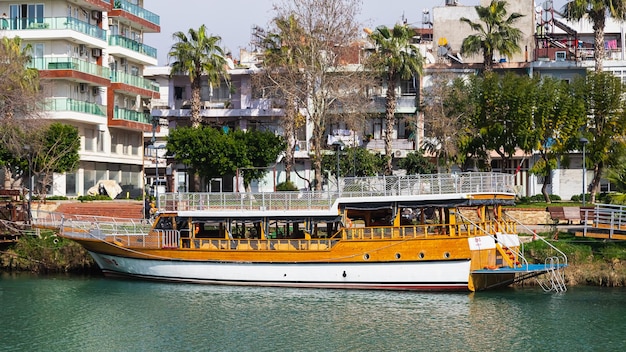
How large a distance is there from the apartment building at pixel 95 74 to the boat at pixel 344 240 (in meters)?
17.8

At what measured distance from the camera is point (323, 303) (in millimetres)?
30344

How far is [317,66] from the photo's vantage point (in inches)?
1703

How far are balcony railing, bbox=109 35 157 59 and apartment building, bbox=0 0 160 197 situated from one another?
66 millimetres

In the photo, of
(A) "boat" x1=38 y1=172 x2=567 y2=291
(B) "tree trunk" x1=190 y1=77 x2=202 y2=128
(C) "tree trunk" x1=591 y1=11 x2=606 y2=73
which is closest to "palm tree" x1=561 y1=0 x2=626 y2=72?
(C) "tree trunk" x1=591 y1=11 x2=606 y2=73

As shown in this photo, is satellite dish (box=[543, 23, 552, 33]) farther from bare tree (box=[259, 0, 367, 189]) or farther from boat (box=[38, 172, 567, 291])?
boat (box=[38, 172, 567, 291])

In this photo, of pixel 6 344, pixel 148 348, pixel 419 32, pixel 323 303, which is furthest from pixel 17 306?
pixel 419 32

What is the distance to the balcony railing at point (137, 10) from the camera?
59281 millimetres

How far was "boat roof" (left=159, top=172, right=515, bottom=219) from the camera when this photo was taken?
32281mm

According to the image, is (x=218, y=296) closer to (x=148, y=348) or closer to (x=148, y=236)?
(x=148, y=236)

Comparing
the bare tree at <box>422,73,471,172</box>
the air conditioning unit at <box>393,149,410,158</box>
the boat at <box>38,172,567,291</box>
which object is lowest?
the boat at <box>38,172,567,291</box>

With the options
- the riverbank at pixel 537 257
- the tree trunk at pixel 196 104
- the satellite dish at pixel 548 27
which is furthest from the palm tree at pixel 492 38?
the riverbank at pixel 537 257

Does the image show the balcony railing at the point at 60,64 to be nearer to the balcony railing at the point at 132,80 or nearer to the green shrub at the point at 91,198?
the balcony railing at the point at 132,80

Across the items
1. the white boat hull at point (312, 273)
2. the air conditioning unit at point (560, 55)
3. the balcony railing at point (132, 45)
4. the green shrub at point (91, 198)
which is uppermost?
the balcony railing at point (132, 45)

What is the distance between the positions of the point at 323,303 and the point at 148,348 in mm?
7589
